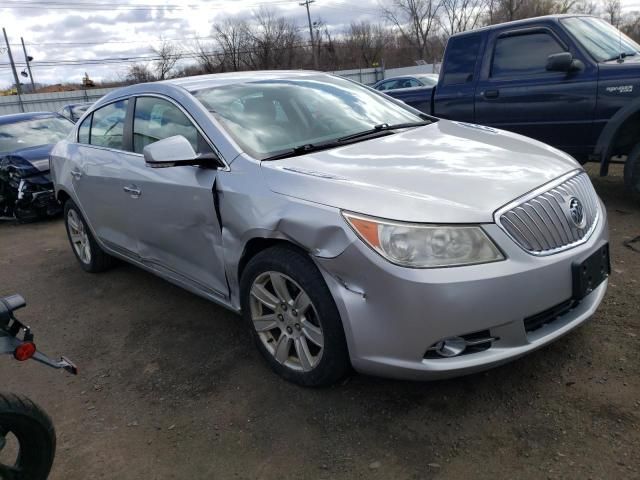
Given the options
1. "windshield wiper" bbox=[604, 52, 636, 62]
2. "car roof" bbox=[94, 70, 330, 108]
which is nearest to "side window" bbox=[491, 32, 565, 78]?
"windshield wiper" bbox=[604, 52, 636, 62]

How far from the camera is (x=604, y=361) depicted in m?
2.85

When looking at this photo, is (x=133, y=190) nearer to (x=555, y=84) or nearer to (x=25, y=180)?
(x=555, y=84)

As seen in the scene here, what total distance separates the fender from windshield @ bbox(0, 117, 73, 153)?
7.91 metres

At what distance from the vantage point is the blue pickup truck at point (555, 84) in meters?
5.28

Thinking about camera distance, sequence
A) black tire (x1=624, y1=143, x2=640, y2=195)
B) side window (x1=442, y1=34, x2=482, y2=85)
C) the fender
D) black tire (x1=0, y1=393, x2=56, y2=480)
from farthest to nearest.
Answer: side window (x1=442, y1=34, x2=482, y2=85)
black tire (x1=624, y1=143, x2=640, y2=195)
the fender
black tire (x1=0, y1=393, x2=56, y2=480)

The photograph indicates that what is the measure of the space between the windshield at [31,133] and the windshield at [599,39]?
7.69m

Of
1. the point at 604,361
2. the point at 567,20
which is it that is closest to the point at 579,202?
the point at 604,361

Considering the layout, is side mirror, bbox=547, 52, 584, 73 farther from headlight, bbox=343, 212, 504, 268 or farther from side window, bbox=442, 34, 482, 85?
headlight, bbox=343, 212, 504, 268

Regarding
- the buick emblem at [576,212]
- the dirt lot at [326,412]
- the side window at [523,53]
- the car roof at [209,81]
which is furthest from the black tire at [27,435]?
the side window at [523,53]

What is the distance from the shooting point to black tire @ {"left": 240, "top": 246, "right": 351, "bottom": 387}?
2547 millimetres

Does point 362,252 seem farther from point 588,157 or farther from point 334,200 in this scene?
point 588,157

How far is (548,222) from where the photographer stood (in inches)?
99.0

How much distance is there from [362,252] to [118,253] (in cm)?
284

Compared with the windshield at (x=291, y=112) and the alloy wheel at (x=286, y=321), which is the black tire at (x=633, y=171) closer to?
the windshield at (x=291, y=112)
